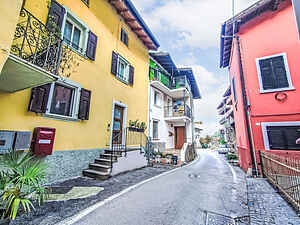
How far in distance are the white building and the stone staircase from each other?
16.6 feet

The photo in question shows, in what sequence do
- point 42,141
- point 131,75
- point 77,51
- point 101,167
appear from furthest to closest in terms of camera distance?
point 131,75 → point 77,51 → point 101,167 → point 42,141

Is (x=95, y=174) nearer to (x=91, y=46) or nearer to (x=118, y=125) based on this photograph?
(x=118, y=125)

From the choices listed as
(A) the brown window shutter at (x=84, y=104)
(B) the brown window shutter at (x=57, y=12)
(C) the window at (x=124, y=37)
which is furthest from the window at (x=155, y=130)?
(B) the brown window shutter at (x=57, y=12)

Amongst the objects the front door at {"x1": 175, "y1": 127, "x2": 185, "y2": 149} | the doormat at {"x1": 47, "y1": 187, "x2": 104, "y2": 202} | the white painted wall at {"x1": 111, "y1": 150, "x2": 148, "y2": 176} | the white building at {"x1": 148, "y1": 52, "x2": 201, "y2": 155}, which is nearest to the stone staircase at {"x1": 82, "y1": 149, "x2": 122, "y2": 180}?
the white painted wall at {"x1": 111, "y1": 150, "x2": 148, "y2": 176}

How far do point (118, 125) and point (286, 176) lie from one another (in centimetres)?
707

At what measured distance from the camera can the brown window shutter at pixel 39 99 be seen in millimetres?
4213

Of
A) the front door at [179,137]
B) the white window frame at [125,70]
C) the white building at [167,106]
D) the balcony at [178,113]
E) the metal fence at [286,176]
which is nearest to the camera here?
the metal fence at [286,176]

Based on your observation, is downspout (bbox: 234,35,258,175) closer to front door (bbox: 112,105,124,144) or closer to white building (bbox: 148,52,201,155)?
white building (bbox: 148,52,201,155)

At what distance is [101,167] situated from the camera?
557 cm

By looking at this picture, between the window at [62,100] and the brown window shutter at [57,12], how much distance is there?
87.5 inches

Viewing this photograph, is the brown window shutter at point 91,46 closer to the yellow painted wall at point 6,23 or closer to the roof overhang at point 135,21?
the roof overhang at point 135,21

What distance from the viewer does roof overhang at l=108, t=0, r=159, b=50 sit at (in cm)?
838

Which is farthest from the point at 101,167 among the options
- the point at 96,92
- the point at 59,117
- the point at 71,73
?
the point at 71,73

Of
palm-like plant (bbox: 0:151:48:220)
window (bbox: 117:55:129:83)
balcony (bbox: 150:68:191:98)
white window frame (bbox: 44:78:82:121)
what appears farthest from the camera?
balcony (bbox: 150:68:191:98)
